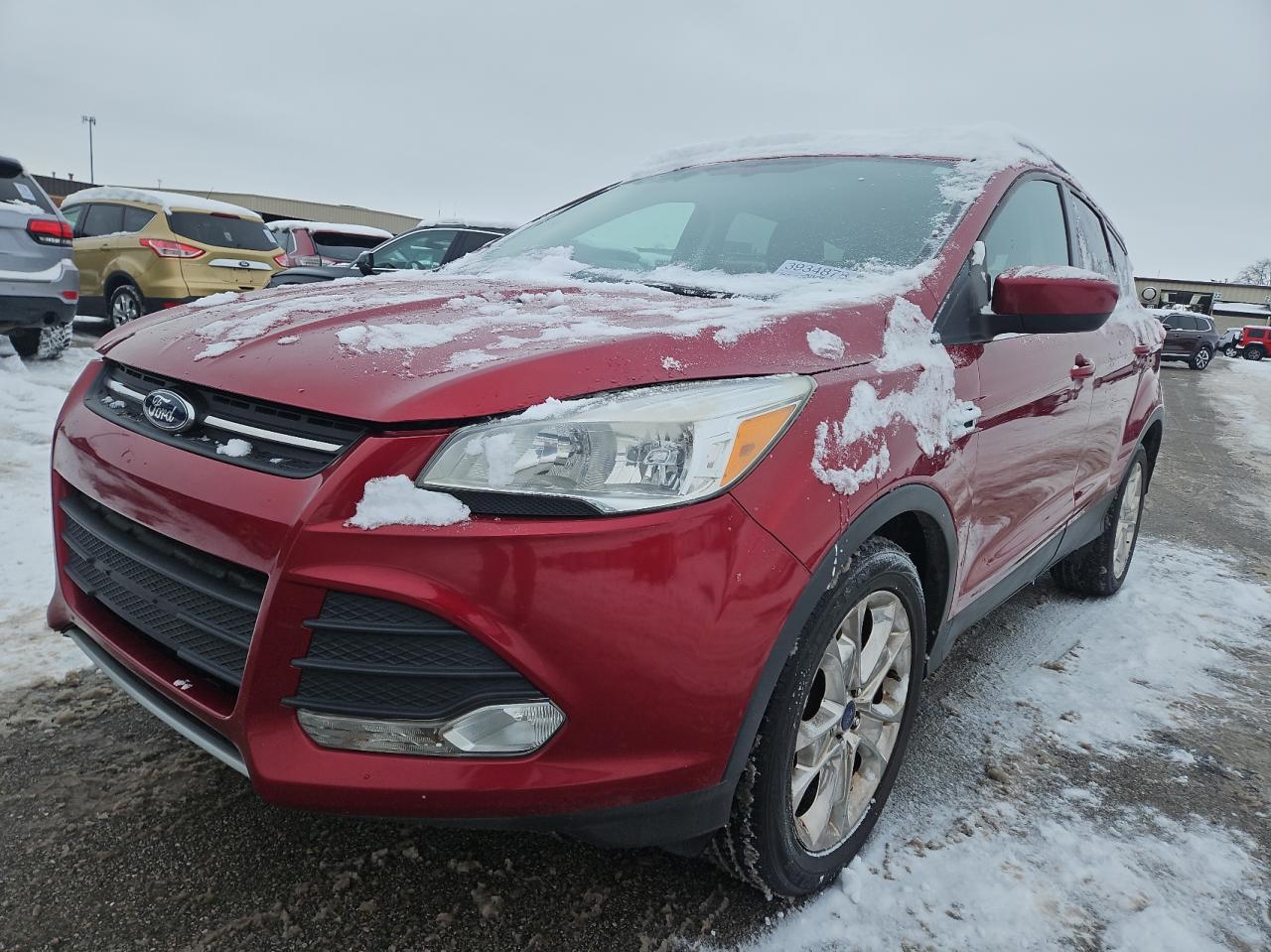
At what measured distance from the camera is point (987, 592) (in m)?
2.46

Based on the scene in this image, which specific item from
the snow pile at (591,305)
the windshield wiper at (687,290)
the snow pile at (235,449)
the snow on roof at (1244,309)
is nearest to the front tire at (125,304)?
the snow pile at (591,305)

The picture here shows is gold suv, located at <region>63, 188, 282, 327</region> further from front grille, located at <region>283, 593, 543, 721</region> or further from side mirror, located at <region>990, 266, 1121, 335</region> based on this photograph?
front grille, located at <region>283, 593, 543, 721</region>

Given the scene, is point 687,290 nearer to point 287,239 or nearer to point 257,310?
point 257,310

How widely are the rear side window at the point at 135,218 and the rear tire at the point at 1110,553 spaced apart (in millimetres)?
8931

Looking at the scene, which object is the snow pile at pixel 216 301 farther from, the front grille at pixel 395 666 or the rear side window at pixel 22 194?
the rear side window at pixel 22 194

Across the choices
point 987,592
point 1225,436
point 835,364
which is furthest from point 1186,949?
point 1225,436

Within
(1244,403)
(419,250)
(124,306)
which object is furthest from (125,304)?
(1244,403)

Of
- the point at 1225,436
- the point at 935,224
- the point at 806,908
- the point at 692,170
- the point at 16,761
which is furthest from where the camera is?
the point at 1225,436

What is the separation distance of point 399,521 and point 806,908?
1200 mm

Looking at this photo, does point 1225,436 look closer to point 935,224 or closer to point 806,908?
point 935,224

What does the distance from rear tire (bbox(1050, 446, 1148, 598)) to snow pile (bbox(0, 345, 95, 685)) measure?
3742mm

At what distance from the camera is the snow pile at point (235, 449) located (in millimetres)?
1448

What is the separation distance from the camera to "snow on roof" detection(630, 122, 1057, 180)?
263 cm

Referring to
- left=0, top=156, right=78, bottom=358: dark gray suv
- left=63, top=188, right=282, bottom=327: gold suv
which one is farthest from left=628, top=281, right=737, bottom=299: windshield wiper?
left=63, top=188, right=282, bottom=327: gold suv
